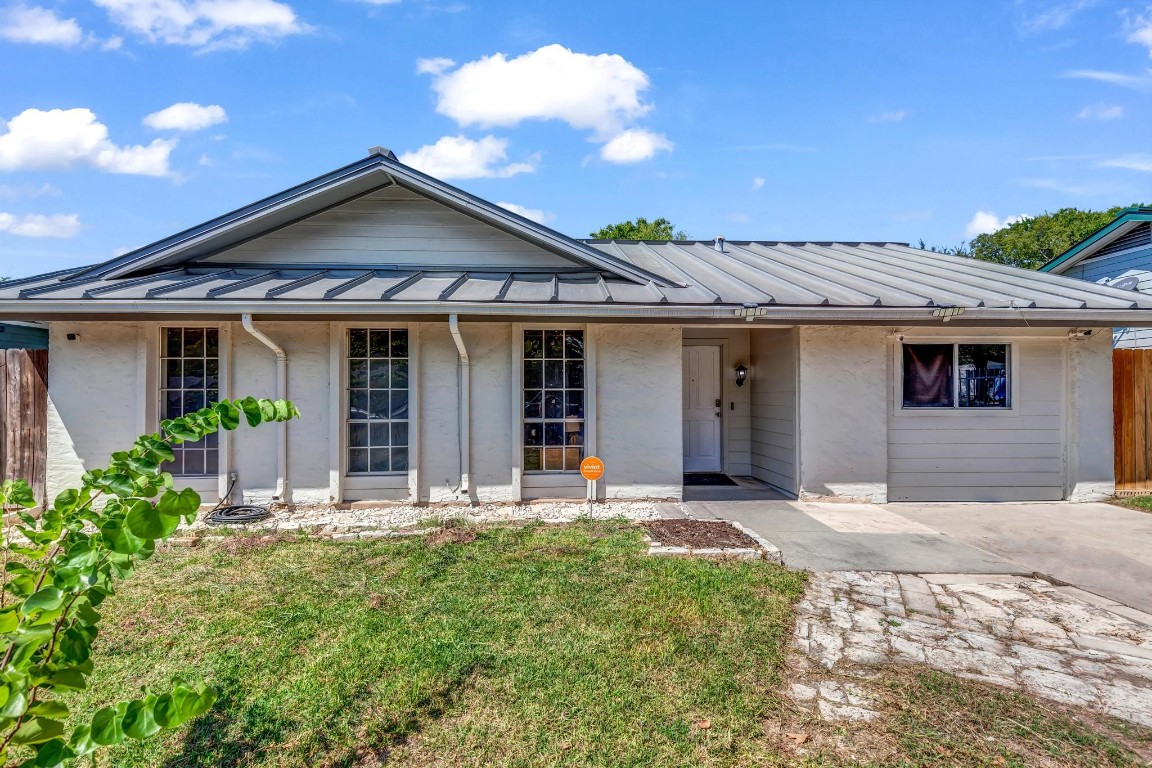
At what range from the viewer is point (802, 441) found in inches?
288

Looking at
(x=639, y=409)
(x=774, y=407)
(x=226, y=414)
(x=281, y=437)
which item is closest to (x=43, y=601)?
(x=226, y=414)

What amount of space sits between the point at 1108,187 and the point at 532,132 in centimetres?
2650

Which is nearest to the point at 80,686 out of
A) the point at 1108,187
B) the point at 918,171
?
the point at 918,171

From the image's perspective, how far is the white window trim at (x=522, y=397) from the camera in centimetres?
688

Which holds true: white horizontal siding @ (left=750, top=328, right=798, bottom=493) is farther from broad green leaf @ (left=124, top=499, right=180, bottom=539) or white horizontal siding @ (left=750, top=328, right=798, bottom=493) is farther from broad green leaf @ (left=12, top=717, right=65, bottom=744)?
broad green leaf @ (left=12, top=717, right=65, bottom=744)

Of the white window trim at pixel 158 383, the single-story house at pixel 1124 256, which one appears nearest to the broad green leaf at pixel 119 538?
the white window trim at pixel 158 383

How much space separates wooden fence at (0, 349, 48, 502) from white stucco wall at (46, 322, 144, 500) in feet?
0.97

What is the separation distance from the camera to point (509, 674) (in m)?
3.11

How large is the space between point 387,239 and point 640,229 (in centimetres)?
2689

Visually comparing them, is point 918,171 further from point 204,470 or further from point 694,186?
point 204,470

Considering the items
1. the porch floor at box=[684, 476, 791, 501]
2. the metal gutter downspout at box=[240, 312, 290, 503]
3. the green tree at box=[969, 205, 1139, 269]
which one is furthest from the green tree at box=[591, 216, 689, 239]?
the metal gutter downspout at box=[240, 312, 290, 503]

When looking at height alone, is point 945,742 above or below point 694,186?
below

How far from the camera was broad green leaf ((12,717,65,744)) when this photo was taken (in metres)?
1.23

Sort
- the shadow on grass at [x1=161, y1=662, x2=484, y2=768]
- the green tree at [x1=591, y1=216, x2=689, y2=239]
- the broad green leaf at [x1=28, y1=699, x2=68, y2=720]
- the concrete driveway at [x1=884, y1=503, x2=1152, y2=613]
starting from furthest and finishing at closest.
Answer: the green tree at [x1=591, y1=216, x2=689, y2=239] → the concrete driveway at [x1=884, y1=503, x2=1152, y2=613] → the shadow on grass at [x1=161, y1=662, x2=484, y2=768] → the broad green leaf at [x1=28, y1=699, x2=68, y2=720]
